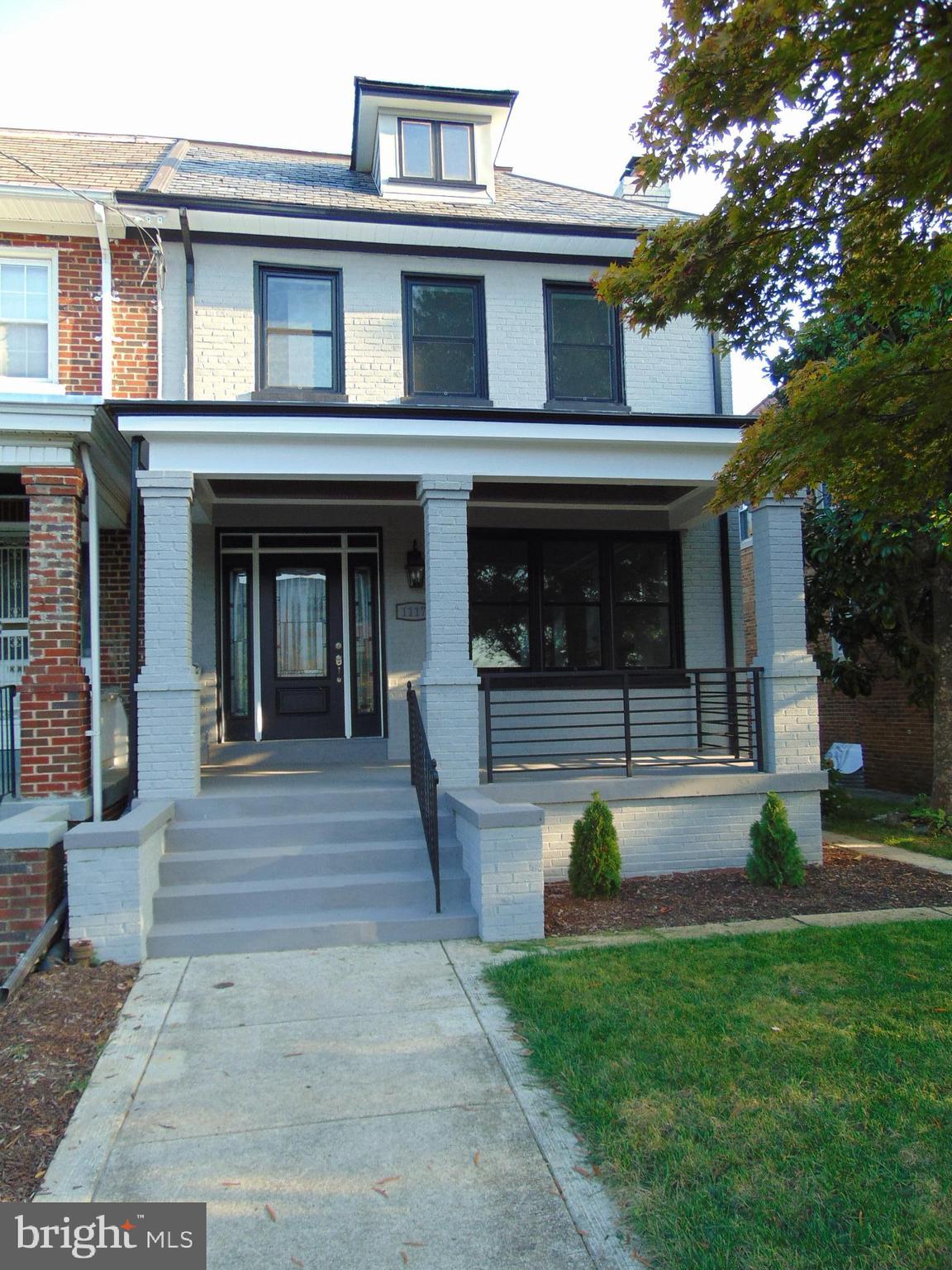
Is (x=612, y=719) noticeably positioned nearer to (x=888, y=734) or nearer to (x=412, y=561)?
(x=412, y=561)

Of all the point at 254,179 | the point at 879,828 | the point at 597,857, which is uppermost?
the point at 254,179

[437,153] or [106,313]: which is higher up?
[437,153]

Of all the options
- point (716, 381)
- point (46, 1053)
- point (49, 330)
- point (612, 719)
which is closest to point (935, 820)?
point (612, 719)

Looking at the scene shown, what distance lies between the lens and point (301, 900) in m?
6.37

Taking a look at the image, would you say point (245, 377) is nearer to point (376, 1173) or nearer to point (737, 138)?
point (737, 138)

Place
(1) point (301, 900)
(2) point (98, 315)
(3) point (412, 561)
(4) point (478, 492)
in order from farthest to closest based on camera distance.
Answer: (3) point (412, 561)
(4) point (478, 492)
(2) point (98, 315)
(1) point (301, 900)

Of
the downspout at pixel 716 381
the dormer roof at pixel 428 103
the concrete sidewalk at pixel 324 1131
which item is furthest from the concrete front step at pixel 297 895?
the dormer roof at pixel 428 103

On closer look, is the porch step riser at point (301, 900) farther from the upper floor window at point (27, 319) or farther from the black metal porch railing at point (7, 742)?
the upper floor window at point (27, 319)

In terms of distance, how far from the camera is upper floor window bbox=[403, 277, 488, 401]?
942 cm

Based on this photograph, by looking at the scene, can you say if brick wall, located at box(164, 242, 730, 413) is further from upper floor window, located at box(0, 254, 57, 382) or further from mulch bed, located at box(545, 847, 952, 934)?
mulch bed, located at box(545, 847, 952, 934)

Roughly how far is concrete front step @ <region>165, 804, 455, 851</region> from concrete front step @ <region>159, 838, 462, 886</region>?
7 centimetres

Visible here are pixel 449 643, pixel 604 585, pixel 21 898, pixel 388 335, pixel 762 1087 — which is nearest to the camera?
pixel 762 1087

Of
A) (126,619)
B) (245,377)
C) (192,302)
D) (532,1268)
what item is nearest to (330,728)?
(126,619)

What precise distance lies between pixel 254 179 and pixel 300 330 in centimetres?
228
